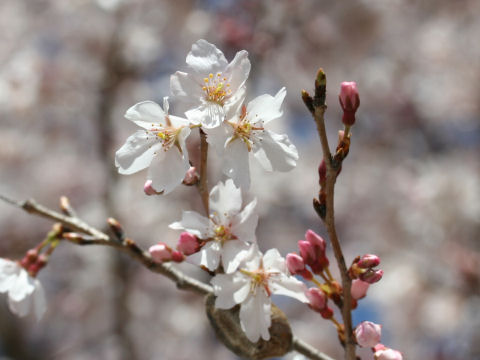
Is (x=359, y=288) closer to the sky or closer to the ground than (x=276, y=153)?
closer to the ground

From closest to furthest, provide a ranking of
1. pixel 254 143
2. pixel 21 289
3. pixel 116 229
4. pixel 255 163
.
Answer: pixel 254 143 < pixel 116 229 < pixel 21 289 < pixel 255 163

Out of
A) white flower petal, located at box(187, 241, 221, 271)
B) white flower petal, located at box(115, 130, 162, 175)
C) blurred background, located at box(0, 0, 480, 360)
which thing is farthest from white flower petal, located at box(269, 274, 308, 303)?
blurred background, located at box(0, 0, 480, 360)

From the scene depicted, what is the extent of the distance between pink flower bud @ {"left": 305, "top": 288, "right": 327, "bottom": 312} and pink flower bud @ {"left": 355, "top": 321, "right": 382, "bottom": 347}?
84 millimetres

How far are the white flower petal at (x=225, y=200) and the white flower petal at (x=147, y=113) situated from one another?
0.52 ft

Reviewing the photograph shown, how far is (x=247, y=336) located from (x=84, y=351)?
4835mm

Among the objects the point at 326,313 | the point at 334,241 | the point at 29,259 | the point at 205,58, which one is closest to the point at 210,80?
the point at 205,58

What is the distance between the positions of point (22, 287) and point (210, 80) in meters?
0.65

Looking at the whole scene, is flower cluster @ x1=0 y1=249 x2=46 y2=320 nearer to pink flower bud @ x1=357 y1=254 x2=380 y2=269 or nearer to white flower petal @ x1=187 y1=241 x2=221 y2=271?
white flower petal @ x1=187 y1=241 x2=221 y2=271

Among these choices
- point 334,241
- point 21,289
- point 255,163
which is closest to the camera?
point 334,241

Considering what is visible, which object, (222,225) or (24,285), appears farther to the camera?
(24,285)

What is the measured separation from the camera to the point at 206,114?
0.90 metres

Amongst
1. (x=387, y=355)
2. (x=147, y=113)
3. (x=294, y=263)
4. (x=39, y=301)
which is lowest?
(x=39, y=301)

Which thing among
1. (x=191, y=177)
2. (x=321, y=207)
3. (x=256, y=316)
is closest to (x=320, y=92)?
(x=321, y=207)

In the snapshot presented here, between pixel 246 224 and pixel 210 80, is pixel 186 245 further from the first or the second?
pixel 210 80
